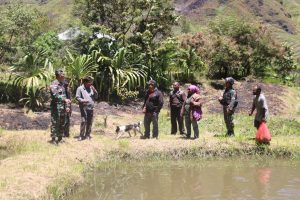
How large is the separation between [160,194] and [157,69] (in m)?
16.0

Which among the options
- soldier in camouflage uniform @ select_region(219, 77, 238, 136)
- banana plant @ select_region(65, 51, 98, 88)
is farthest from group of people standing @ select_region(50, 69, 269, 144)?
banana plant @ select_region(65, 51, 98, 88)

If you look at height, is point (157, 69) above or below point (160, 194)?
above

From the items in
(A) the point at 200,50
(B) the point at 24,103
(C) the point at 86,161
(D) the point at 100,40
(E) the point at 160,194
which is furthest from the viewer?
(A) the point at 200,50

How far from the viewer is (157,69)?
25188 mm

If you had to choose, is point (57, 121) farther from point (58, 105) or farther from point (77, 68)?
point (77, 68)

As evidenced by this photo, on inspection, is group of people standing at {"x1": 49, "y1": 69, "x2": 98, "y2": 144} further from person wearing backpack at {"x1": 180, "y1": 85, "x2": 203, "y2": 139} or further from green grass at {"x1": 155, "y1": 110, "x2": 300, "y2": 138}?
person wearing backpack at {"x1": 180, "y1": 85, "x2": 203, "y2": 139}

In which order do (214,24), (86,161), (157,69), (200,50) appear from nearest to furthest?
(86,161), (157,69), (200,50), (214,24)

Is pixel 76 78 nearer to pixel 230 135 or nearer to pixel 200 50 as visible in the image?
pixel 230 135

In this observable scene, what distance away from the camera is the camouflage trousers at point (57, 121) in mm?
12875

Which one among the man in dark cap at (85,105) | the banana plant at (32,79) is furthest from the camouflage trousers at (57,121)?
the banana plant at (32,79)

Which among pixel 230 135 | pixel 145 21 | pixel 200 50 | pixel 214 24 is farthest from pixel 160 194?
pixel 214 24

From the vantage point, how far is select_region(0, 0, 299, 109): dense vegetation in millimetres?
19562

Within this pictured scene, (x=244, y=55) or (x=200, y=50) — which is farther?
(x=244, y=55)

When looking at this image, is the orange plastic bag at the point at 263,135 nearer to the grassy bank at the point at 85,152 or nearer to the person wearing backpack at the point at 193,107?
the grassy bank at the point at 85,152
